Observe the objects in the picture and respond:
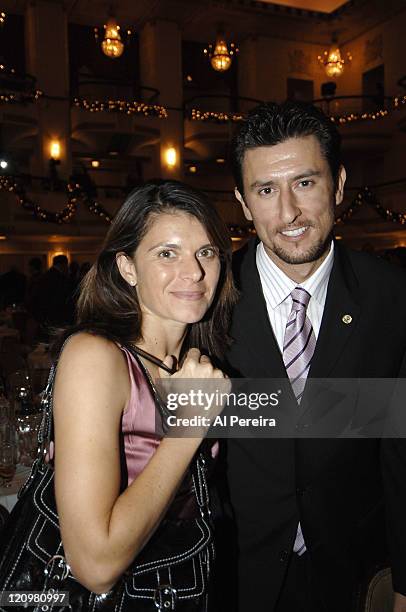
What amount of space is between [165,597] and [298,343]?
0.83 metres

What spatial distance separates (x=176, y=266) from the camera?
1454 mm

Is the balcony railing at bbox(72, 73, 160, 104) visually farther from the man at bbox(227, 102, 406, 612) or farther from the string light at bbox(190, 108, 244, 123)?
the man at bbox(227, 102, 406, 612)

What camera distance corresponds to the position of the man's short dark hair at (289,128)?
5.59 ft

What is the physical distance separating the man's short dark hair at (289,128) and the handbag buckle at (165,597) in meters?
1.33

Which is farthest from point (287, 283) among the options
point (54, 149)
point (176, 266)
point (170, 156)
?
point (170, 156)

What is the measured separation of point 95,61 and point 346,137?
7556 mm

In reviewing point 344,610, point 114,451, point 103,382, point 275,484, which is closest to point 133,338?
point 103,382

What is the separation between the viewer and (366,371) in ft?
5.54

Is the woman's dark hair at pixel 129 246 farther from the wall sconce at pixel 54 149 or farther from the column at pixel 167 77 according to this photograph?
the column at pixel 167 77

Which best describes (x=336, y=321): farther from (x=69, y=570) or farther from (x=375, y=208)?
(x=375, y=208)

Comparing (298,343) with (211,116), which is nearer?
(298,343)

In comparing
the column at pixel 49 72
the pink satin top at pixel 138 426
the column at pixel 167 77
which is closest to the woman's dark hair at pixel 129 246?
the pink satin top at pixel 138 426

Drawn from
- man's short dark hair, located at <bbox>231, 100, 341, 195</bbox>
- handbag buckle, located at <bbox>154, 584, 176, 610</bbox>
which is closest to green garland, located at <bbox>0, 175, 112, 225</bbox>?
man's short dark hair, located at <bbox>231, 100, 341, 195</bbox>

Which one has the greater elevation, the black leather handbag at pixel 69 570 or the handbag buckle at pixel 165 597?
the black leather handbag at pixel 69 570
